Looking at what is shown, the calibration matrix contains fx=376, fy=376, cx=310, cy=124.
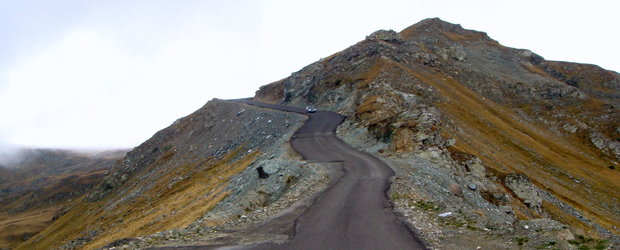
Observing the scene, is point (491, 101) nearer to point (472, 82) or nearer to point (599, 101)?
point (472, 82)

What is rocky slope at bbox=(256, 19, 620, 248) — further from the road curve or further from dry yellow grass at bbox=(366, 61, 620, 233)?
the road curve

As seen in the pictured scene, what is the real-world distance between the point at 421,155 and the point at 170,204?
29.5m

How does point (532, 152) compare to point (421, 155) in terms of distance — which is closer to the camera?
point (421, 155)

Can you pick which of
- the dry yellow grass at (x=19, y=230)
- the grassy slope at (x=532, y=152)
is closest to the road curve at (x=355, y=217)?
the grassy slope at (x=532, y=152)

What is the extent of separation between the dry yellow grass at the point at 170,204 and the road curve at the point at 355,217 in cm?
1182

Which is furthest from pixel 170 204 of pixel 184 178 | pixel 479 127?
pixel 479 127

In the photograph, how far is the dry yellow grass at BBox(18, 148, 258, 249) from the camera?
35.4 m

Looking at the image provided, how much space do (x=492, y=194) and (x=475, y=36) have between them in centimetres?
9344

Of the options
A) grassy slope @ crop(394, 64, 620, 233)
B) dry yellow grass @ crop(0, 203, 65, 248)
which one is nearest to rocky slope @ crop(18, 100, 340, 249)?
grassy slope @ crop(394, 64, 620, 233)

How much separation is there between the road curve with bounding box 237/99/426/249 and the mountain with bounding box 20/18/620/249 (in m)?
0.90

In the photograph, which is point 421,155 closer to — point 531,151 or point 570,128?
point 531,151

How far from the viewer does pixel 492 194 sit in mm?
30484

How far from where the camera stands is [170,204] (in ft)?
146

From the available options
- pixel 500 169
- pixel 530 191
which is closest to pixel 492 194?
pixel 530 191
